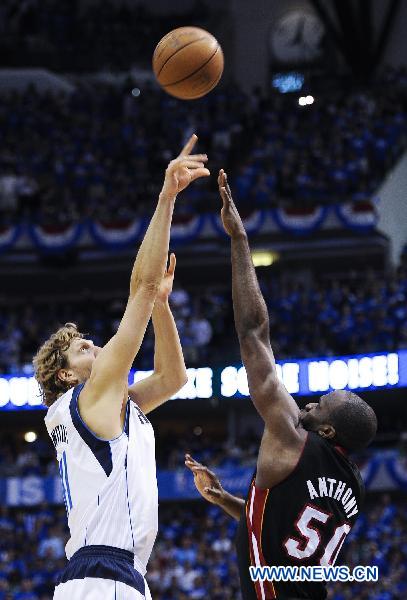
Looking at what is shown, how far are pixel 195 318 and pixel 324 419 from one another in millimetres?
21152

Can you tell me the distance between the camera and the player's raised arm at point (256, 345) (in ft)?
14.4

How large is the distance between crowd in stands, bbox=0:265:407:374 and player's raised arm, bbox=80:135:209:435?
1764 centimetres

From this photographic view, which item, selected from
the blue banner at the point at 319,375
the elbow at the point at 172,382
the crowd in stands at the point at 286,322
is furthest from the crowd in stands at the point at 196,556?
the elbow at the point at 172,382

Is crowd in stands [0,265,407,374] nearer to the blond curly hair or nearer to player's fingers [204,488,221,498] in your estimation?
player's fingers [204,488,221,498]

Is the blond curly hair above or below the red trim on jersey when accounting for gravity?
above

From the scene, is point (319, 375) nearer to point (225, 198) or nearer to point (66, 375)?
point (66, 375)

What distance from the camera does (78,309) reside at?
3020 centimetres

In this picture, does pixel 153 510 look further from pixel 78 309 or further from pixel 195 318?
pixel 78 309

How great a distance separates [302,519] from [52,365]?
4.48ft

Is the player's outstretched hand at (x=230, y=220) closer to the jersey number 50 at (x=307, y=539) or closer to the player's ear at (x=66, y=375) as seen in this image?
the player's ear at (x=66, y=375)

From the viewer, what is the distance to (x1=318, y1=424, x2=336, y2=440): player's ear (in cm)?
455

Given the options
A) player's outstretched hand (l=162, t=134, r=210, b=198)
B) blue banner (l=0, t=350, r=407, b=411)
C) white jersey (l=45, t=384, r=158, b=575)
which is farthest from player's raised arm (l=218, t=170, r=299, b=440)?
blue banner (l=0, t=350, r=407, b=411)

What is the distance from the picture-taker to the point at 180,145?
28.5 meters

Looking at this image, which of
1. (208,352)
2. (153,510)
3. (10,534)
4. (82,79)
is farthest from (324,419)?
(82,79)
